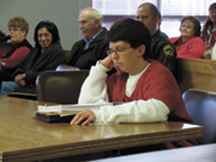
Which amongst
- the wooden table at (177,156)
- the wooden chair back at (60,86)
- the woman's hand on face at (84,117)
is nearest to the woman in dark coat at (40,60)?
the wooden chair back at (60,86)

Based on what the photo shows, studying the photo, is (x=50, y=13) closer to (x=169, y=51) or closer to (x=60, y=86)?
(x=169, y=51)

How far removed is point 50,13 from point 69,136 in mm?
5447

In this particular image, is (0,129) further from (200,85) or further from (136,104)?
(200,85)

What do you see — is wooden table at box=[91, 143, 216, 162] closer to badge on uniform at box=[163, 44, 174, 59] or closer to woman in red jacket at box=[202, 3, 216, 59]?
badge on uniform at box=[163, 44, 174, 59]

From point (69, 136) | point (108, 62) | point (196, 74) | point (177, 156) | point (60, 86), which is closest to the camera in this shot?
point (177, 156)

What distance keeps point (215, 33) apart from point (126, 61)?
12.0 ft

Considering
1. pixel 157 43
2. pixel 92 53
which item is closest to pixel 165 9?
pixel 92 53

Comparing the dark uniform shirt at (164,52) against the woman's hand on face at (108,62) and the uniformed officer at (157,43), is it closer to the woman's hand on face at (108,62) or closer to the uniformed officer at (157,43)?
the uniformed officer at (157,43)

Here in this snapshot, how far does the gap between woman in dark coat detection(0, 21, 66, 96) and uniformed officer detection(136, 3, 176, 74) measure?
119 centimetres

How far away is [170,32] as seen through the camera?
289 inches

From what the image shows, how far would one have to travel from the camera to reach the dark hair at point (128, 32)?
1762 mm

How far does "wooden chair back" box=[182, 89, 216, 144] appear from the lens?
165 centimetres

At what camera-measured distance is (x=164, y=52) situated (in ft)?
10.6

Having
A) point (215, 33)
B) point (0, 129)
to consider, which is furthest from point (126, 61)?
point (215, 33)
